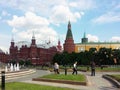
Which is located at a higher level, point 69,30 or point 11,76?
point 69,30

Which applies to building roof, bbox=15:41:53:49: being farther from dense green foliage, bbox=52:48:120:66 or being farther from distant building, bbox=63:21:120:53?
dense green foliage, bbox=52:48:120:66

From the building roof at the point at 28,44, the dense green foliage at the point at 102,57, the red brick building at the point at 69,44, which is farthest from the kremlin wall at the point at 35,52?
the dense green foliage at the point at 102,57

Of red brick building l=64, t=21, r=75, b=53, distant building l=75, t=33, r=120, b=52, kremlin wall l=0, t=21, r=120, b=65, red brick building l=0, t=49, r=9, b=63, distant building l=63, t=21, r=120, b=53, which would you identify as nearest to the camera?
kremlin wall l=0, t=21, r=120, b=65

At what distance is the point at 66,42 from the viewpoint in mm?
175750

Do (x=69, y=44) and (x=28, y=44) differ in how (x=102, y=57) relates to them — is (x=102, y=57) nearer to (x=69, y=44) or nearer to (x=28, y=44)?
(x=69, y=44)

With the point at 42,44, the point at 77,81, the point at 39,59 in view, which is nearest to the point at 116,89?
the point at 77,81

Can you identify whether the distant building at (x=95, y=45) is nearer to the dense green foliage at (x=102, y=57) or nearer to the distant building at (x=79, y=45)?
the distant building at (x=79, y=45)

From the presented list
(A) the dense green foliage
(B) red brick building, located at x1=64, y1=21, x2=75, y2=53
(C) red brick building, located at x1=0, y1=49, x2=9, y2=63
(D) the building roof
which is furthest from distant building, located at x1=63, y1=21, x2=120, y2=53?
(A) the dense green foliage

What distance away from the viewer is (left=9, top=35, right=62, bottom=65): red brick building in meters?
160

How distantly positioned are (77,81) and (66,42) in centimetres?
15348

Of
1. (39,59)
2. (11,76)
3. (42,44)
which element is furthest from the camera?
(42,44)

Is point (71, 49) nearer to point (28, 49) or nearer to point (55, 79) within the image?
point (28, 49)

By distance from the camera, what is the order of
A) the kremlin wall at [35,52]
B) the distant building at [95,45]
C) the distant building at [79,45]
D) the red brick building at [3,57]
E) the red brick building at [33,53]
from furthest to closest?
1. the distant building at [95,45]
2. the distant building at [79,45]
3. the red brick building at [3,57]
4. the kremlin wall at [35,52]
5. the red brick building at [33,53]

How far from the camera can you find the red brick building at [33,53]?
160 meters
